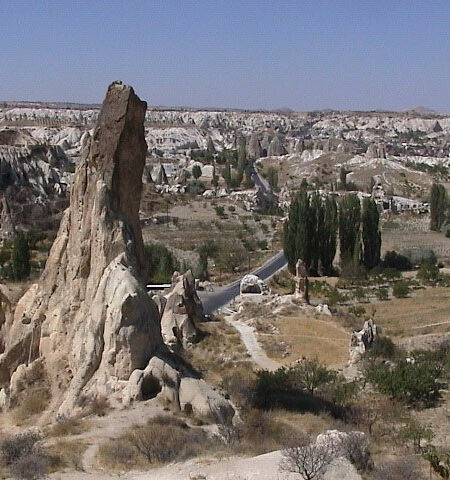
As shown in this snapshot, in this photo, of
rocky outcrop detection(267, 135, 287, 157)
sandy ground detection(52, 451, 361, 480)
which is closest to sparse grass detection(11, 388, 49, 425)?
sandy ground detection(52, 451, 361, 480)

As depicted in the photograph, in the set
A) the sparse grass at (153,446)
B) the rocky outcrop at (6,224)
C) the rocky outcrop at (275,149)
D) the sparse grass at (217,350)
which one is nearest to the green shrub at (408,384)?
the sparse grass at (217,350)

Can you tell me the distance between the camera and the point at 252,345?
74.0ft

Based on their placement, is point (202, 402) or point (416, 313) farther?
point (416, 313)

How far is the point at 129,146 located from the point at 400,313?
20.4 m

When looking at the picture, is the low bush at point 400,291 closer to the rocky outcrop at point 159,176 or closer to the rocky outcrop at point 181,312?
the rocky outcrop at point 181,312

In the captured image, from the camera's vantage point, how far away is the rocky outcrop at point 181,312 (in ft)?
70.0

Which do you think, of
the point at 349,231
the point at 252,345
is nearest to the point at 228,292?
the point at 349,231

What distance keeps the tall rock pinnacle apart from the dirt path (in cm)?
788

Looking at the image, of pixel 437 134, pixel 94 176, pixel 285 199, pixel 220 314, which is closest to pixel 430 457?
pixel 94 176

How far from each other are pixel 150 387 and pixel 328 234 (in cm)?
3164

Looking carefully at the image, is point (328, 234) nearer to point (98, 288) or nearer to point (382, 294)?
point (382, 294)

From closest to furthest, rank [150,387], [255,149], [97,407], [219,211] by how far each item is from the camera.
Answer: [97,407] → [150,387] → [219,211] → [255,149]

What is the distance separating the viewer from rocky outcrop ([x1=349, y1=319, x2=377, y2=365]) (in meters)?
21.0

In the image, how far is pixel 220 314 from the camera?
2784 cm
